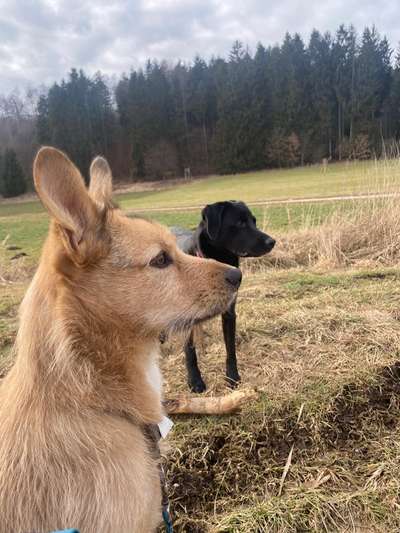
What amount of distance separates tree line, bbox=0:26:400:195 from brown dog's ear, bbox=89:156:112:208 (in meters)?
50.4

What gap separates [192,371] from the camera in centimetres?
369

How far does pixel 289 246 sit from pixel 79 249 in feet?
25.5

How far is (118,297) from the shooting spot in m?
1.82

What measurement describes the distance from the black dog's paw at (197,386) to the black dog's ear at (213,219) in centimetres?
142

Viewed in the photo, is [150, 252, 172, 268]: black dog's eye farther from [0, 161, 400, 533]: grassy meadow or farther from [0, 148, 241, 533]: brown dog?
[0, 161, 400, 533]: grassy meadow

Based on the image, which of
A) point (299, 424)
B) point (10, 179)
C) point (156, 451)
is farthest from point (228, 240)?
point (10, 179)

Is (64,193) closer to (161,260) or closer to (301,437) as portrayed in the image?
(161,260)

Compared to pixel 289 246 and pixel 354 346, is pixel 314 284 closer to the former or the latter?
pixel 354 346

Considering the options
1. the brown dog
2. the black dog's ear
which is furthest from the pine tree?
the brown dog

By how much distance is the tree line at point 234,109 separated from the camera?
54.2 meters

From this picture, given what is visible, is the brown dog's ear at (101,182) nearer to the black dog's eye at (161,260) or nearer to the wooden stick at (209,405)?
the black dog's eye at (161,260)

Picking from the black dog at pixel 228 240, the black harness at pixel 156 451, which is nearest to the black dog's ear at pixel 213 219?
the black dog at pixel 228 240

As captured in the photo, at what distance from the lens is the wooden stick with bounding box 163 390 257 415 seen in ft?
10.1

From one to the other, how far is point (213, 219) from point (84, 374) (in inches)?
114
